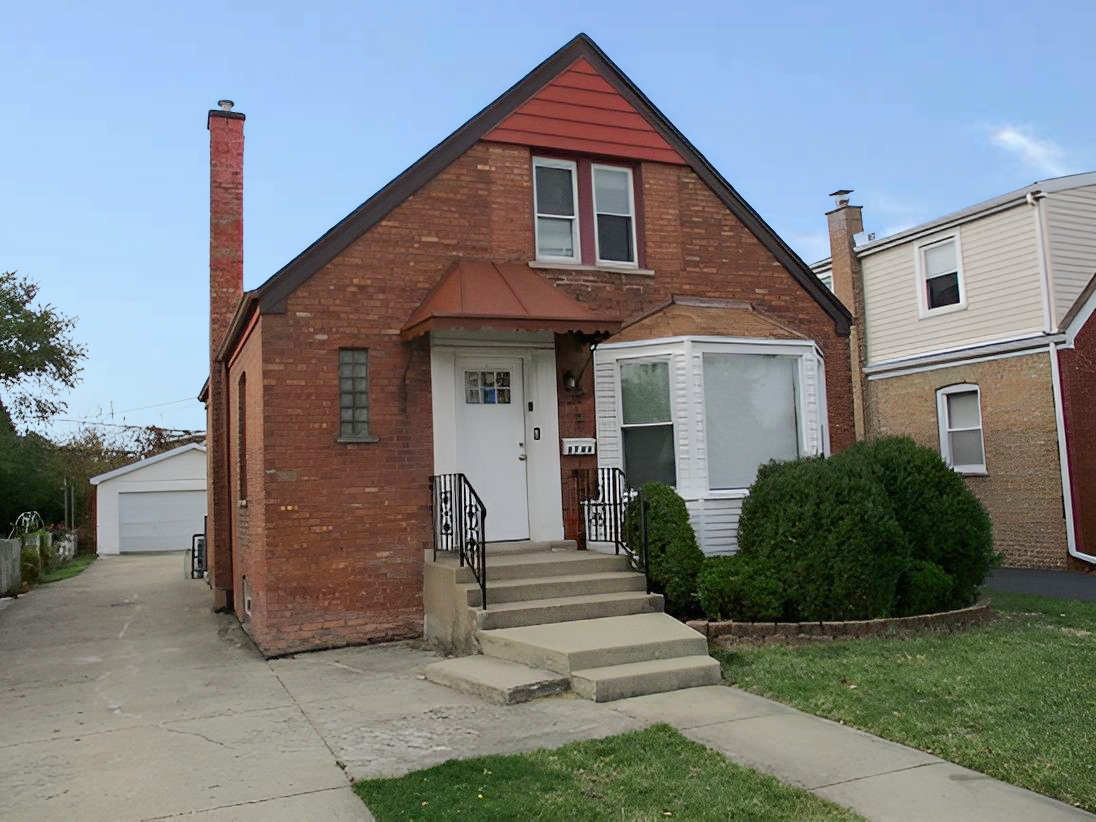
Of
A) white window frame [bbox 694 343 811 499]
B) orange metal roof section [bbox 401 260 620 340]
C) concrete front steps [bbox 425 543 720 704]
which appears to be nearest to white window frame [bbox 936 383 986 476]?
white window frame [bbox 694 343 811 499]

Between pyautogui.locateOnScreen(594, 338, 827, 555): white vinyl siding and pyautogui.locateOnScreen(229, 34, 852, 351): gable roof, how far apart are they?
2.09 metres

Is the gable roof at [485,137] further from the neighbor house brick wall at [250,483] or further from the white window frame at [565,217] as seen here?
the white window frame at [565,217]

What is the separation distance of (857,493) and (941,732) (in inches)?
132

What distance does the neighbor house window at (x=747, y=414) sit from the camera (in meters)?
10.5

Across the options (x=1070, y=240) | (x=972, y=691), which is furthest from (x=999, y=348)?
(x=972, y=691)

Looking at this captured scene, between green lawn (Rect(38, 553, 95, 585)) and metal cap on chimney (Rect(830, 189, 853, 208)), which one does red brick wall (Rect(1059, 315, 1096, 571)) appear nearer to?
metal cap on chimney (Rect(830, 189, 853, 208))

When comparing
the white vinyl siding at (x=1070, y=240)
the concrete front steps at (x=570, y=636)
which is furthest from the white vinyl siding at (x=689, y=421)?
the white vinyl siding at (x=1070, y=240)

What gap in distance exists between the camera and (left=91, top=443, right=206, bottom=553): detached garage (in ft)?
101

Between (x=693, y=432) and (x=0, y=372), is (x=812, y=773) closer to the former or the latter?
(x=693, y=432)

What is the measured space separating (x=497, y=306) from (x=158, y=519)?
84.8 feet

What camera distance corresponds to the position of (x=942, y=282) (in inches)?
709

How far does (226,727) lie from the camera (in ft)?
21.5

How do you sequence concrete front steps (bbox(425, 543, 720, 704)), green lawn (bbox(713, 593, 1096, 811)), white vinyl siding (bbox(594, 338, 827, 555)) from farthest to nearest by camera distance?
white vinyl siding (bbox(594, 338, 827, 555)) → concrete front steps (bbox(425, 543, 720, 704)) → green lawn (bbox(713, 593, 1096, 811))

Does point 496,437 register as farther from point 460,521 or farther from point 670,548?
point 670,548
